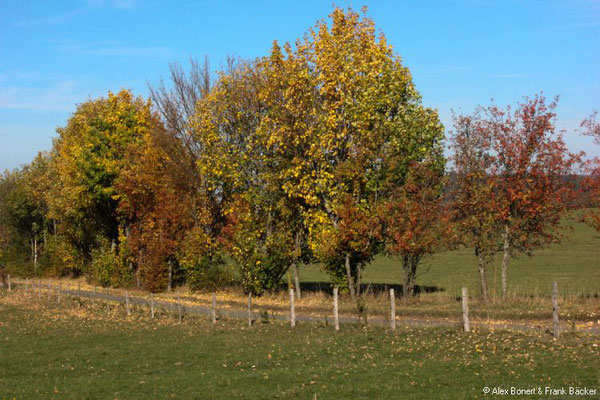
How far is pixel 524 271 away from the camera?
67.0m

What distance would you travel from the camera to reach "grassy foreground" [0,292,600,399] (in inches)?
656

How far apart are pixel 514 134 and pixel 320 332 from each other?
1404 centimetres

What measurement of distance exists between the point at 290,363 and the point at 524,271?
51.0 meters

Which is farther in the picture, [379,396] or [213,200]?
[213,200]

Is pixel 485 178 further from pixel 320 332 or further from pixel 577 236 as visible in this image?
pixel 577 236

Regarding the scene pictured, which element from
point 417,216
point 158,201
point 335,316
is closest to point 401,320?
→ point 335,316

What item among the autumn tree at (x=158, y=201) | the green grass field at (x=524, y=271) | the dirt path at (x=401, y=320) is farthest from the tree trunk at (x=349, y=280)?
the autumn tree at (x=158, y=201)

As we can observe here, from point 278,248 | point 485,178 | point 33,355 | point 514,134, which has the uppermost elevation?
point 514,134

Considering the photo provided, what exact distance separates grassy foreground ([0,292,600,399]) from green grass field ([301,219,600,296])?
20265 millimetres

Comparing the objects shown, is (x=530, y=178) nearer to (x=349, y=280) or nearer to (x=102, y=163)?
(x=349, y=280)

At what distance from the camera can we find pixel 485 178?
3322 cm

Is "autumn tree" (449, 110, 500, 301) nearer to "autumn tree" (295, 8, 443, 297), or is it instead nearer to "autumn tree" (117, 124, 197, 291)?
"autumn tree" (295, 8, 443, 297)

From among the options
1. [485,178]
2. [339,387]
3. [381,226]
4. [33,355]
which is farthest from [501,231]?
[33,355]

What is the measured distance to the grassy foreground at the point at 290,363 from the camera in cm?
1666
